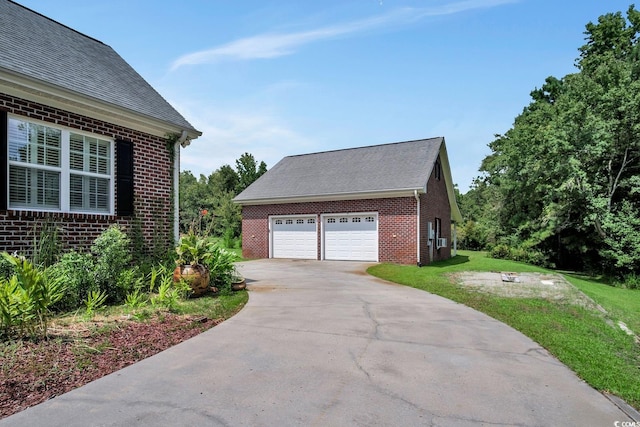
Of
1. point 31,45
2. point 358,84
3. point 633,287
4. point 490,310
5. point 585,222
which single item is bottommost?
point 633,287

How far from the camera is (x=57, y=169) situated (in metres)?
7.09

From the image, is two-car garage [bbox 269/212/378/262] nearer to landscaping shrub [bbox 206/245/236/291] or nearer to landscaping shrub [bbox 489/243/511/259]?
landscaping shrub [bbox 206/245/236/291]

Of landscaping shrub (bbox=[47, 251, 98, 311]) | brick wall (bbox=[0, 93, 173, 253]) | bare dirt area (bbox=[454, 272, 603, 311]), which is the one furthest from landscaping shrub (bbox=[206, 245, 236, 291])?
bare dirt area (bbox=[454, 272, 603, 311])

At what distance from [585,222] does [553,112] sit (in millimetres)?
7089

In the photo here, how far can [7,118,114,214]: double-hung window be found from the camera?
21.5 feet

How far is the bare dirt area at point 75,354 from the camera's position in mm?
3181

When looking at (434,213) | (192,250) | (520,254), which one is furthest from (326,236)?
(520,254)

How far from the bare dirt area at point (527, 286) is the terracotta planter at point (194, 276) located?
645cm

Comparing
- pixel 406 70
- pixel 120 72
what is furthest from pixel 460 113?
pixel 120 72

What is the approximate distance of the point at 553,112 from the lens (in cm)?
2002

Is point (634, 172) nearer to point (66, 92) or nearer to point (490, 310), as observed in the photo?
point (490, 310)

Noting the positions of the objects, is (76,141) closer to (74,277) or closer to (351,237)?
(74,277)

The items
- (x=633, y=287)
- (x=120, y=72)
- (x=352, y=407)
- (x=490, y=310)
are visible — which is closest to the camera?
(x=352, y=407)

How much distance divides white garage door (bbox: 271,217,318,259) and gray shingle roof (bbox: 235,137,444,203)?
1.29 metres
